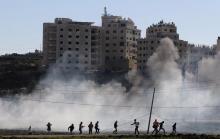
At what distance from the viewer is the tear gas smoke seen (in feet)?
454

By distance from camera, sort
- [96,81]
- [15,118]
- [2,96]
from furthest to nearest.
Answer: [96,81], [2,96], [15,118]

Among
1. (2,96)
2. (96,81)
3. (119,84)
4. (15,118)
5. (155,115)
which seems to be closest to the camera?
(15,118)

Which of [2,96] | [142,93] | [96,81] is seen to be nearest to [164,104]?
[142,93]

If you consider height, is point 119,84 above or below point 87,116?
above

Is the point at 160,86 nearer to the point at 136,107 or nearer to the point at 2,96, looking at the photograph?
the point at 136,107

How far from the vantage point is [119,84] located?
18138 centimetres

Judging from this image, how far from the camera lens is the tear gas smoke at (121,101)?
138500 millimetres

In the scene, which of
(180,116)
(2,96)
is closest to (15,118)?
(2,96)

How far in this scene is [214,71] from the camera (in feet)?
573

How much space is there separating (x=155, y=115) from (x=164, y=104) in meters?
14.1

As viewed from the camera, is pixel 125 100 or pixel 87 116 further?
pixel 125 100

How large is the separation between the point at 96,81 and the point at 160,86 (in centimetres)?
2363

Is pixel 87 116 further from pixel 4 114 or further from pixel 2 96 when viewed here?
pixel 2 96

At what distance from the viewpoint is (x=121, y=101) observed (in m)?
165
